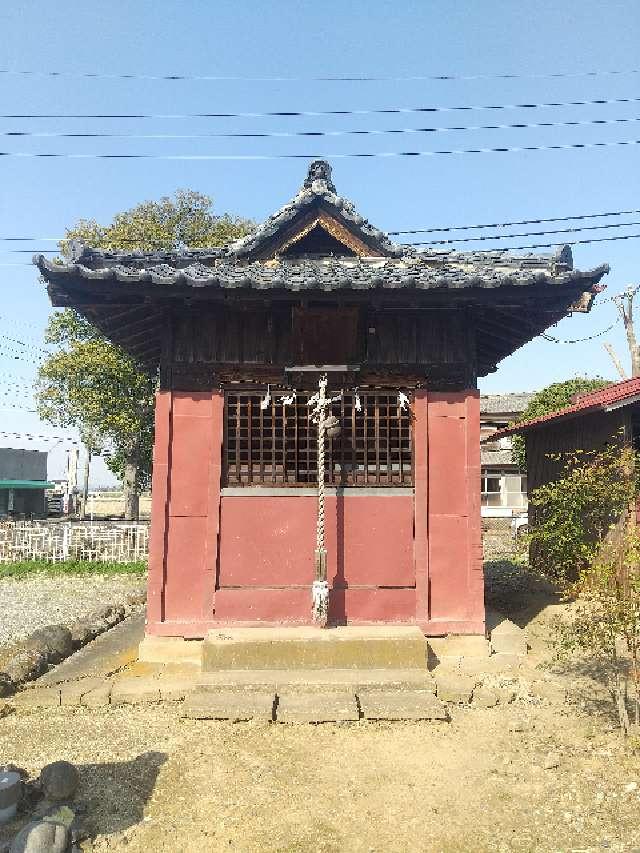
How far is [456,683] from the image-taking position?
295 inches

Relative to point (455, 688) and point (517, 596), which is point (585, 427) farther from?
point (455, 688)

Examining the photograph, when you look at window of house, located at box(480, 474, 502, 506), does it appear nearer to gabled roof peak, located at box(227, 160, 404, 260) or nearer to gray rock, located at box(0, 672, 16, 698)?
gabled roof peak, located at box(227, 160, 404, 260)

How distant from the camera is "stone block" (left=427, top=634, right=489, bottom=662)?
830 cm

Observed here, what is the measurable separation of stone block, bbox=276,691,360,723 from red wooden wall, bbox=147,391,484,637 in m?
1.52

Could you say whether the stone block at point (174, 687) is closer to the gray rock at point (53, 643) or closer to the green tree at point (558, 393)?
the gray rock at point (53, 643)

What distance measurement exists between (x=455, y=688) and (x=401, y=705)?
98cm

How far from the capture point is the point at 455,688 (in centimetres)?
734

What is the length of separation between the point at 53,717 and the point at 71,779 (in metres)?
2.19

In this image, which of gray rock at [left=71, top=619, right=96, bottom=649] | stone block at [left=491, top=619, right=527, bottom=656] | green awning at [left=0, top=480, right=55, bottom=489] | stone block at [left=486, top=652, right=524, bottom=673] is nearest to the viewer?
stone block at [left=486, top=652, right=524, bottom=673]

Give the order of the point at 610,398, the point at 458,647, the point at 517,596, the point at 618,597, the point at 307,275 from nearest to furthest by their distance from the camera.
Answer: the point at 618,597 → the point at 307,275 → the point at 458,647 → the point at 610,398 → the point at 517,596

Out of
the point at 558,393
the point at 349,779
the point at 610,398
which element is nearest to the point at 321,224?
the point at 610,398

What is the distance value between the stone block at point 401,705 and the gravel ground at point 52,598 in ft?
27.6

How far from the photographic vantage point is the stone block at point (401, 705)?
660 cm

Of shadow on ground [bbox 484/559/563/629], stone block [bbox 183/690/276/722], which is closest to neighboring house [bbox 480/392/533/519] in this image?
shadow on ground [bbox 484/559/563/629]
